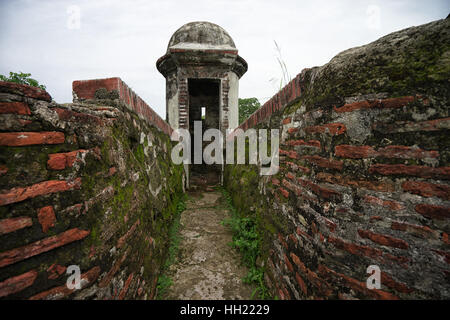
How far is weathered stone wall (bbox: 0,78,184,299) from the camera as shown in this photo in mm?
875

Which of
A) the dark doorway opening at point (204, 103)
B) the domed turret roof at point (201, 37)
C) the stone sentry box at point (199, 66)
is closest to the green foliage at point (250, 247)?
the stone sentry box at point (199, 66)

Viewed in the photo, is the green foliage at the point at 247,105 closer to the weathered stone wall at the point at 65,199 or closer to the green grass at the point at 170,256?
the green grass at the point at 170,256

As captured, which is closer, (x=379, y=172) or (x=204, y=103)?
(x=379, y=172)

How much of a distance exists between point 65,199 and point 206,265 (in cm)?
176

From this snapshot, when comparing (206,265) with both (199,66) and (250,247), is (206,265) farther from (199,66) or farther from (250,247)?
(199,66)


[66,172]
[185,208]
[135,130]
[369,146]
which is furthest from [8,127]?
[185,208]

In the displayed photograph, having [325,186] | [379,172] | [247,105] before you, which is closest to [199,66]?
[325,186]

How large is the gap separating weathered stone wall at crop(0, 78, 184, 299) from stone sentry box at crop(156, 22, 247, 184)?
4256 millimetres

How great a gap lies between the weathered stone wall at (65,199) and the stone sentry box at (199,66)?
14.0ft

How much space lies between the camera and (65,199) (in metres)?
1.04

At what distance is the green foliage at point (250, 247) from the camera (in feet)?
6.74

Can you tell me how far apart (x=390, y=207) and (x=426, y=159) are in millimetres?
284

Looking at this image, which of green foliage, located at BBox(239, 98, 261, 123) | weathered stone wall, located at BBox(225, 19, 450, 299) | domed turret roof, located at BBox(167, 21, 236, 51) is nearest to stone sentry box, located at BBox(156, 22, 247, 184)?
domed turret roof, located at BBox(167, 21, 236, 51)
